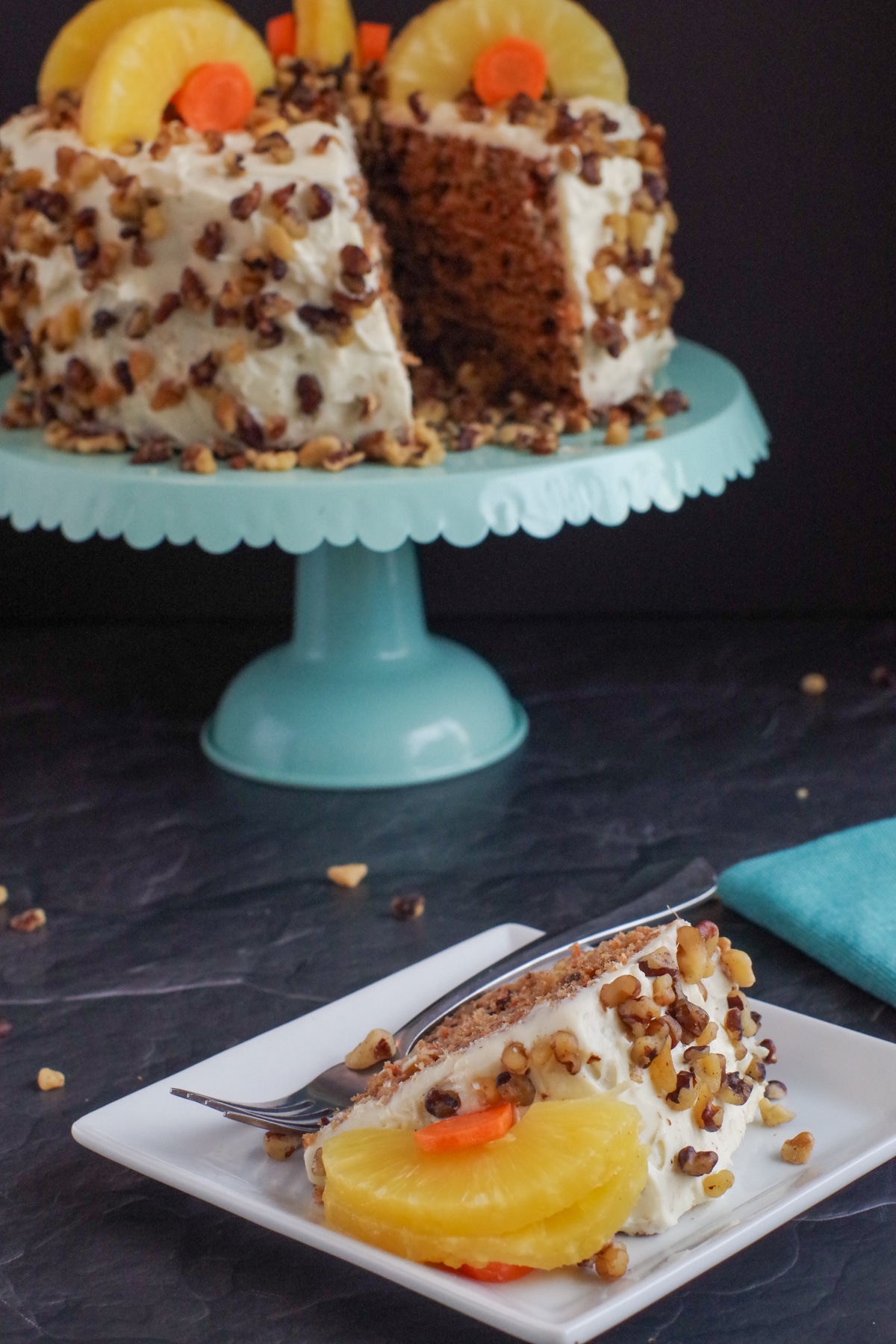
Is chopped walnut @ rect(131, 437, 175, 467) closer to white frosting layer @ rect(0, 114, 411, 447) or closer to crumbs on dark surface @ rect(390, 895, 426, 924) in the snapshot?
white frosting layer @ rect(0, 114, 411, 447)

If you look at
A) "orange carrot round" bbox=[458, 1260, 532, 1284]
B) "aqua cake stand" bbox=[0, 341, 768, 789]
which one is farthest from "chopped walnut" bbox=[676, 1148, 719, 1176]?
"aqua cake stand" bbox=[0, 341, 768, 789]

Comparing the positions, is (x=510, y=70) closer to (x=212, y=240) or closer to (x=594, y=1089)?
(x=212, y=240)

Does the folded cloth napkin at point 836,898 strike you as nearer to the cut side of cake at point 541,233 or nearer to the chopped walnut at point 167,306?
the cut side of cake at point 541,233

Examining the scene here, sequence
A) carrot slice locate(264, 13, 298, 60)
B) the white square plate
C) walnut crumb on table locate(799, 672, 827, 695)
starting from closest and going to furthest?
the white square plate, carrot slice locate(264, 13, 298, 60), walnut crumb on table locate(799, 672, 827, 695)

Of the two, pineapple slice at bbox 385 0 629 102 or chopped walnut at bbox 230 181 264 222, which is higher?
pineapple slice at bbox 385 0 629 102

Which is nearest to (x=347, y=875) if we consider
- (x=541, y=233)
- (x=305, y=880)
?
(x=305, y=880)

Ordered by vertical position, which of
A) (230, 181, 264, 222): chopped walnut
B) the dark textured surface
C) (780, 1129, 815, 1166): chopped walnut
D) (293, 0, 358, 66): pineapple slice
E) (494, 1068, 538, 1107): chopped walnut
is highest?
(293, 0, 358, 66): pineapple slice

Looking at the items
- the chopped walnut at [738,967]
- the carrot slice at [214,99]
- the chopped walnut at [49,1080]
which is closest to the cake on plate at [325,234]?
the carrot slice at [214,99]
